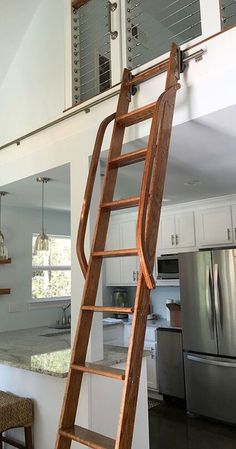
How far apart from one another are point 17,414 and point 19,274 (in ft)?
7.15

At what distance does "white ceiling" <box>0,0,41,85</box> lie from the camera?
3342mm

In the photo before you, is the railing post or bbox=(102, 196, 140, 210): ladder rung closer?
bbox=(102, 196, 140, 210): ladder rung

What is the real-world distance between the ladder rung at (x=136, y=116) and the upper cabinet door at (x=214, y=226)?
2357 millimetres

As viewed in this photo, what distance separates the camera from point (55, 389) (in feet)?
8.10

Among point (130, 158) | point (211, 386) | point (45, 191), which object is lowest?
point (211, 386)

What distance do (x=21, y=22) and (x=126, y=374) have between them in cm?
340

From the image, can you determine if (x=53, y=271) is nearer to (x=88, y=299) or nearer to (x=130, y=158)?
(x=88, y=299)

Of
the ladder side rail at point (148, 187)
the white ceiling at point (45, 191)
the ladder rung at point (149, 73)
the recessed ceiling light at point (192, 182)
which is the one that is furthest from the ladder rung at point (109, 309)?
the recessed ceiling light at point (192, 182)

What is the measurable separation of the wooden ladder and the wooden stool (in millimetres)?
811

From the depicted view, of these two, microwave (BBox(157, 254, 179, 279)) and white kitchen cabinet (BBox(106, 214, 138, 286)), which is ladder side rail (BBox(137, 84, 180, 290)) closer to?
microwave (BBox(157, 254, 179, 279))

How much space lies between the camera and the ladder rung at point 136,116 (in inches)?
81.3

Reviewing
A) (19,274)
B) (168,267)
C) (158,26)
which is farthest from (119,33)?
(19,274)

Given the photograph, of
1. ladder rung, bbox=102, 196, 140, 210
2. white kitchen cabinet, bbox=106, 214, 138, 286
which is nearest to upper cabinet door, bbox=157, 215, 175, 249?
white kitchen cabinet, bbox=106, 214, 138, 286

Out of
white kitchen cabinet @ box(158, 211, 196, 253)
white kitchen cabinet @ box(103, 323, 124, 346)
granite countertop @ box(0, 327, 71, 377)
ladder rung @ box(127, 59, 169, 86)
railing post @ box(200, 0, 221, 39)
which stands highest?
railing post @ box(200, 0, 221, 39)
